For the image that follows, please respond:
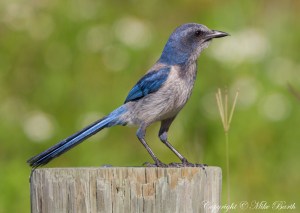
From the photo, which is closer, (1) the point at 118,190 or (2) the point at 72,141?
(1) the point at 118,190

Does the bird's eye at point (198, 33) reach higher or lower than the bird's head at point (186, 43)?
higher

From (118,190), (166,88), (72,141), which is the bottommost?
(118,190)

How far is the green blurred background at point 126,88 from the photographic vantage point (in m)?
7.55

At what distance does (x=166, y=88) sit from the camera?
569 centimetres

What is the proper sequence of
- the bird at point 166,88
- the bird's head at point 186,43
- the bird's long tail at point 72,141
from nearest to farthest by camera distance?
the bird's long tail at point 72,141, the bird at point 166,88, the bird's head at point 186,43

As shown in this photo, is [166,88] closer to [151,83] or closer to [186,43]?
[151,83]

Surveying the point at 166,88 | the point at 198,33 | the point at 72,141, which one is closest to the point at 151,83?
the point at 166,88

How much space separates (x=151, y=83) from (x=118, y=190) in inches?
76.6

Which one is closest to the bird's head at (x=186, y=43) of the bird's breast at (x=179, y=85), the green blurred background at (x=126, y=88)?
the bird's breast at (x=179, y=85)

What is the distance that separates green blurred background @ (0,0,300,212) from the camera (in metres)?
7.55

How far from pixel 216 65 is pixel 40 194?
4.77m

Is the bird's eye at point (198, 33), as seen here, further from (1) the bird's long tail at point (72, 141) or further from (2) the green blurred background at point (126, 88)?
(2) the green blurred background at point (126, 88)

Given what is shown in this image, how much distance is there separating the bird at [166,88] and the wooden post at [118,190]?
1545 millimetres

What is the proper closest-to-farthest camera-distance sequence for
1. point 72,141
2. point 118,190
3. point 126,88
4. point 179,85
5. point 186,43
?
point 118,190 → point 72,141 → point 179,85 → point 186,43 → point 126,88
